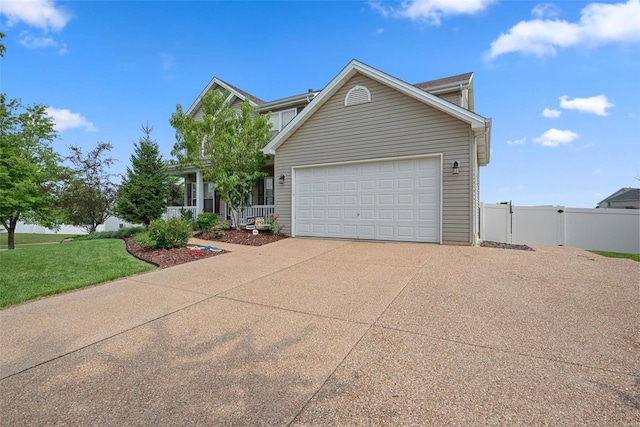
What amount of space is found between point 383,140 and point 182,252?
691 cm

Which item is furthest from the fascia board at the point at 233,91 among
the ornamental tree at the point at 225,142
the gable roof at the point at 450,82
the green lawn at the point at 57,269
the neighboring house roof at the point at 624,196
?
the neighboring house roof at the point at 624,196

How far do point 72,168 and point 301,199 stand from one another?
50.9ft

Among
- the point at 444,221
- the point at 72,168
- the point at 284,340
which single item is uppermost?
the point at 72,168

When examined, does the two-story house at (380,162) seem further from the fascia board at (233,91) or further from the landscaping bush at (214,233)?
the fascia board at (233,91)

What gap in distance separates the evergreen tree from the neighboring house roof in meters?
33.1

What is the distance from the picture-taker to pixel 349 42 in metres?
12.9

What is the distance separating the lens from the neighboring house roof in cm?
2369

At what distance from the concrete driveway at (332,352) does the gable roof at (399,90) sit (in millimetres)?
4576

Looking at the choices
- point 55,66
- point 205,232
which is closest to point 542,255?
point 205,232

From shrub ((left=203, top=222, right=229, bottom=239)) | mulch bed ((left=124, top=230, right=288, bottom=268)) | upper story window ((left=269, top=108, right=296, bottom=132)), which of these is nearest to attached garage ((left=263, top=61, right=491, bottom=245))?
mulch bed ((left=124, top=230, right=288, bottom=268))

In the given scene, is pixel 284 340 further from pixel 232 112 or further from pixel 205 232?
pixel 232 112

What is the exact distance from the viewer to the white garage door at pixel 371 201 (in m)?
8.98

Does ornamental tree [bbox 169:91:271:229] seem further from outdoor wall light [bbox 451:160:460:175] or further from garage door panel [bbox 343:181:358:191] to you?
outdoor wall light [bbox 451:160:460:175]

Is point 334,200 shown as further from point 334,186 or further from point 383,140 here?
point 383,140
